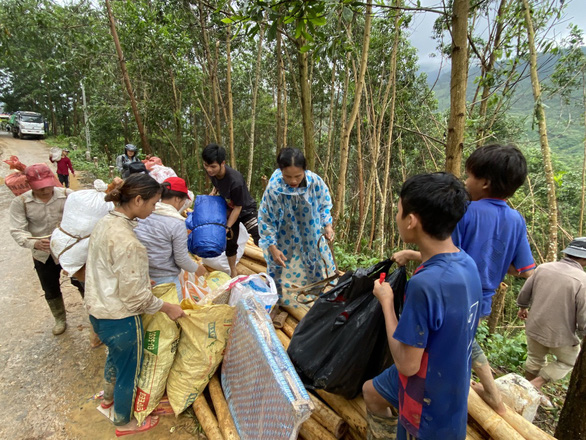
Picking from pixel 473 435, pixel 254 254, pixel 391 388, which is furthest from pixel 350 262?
pixel 391 388

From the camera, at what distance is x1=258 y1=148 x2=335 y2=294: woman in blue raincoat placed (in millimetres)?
2508

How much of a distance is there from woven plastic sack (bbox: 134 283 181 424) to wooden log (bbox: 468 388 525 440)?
1865mm

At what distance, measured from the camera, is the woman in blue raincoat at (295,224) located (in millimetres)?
2508

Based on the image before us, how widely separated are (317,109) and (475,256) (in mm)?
12931

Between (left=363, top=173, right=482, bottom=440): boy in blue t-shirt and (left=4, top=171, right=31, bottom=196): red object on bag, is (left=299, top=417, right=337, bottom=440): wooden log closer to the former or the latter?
(left=363, top=173, right=482, bottom=440): boy in blue t-shirt

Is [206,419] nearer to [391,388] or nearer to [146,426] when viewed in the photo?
[146,426]

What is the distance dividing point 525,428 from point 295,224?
74.7 inches

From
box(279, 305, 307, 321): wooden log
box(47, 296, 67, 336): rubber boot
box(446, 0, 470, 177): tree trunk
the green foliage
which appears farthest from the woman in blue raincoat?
box(47, 296, 67, 336): rubber boot

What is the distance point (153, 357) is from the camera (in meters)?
2.14

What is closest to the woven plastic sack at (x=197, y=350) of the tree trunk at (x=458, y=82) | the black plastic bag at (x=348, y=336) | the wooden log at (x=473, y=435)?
the black plastic bag at (x=348, y=336)

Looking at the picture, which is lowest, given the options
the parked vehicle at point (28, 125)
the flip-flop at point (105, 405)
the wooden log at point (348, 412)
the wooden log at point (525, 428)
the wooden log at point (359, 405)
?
the flip-flop at point (105, 405)

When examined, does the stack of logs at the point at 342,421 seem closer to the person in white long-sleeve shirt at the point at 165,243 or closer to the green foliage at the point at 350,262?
the person in white long-sleeve shirt at the point at 165,243

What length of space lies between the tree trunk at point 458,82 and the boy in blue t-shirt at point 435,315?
1.07 m

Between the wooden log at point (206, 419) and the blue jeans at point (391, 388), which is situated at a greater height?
the blue jeans at point (391, 388)
